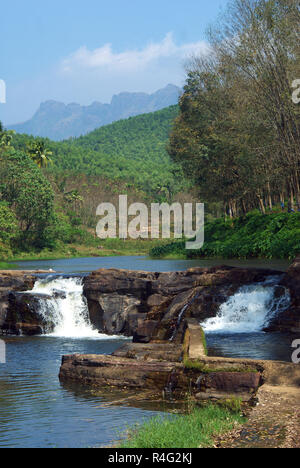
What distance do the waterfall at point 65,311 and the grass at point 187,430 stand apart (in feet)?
43.7

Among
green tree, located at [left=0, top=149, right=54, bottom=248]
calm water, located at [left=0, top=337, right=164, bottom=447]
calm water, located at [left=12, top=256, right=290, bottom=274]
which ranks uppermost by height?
green tree, located at [left=0, top=149, right=54, bottom=248]

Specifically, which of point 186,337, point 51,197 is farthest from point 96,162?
point 186,337

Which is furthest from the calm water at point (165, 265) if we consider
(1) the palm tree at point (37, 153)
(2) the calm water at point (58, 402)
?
(1) the palm tree at point (37, 153)

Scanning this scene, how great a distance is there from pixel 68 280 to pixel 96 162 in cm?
14351

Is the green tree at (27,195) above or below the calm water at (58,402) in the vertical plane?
above

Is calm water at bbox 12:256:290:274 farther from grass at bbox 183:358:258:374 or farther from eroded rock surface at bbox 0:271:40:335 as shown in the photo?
grass at bbox 183:358:258:374

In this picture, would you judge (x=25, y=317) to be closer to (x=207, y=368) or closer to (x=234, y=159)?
(x=207, y=368)

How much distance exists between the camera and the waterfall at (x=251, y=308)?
21.0 meters

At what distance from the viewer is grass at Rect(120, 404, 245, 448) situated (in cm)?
836

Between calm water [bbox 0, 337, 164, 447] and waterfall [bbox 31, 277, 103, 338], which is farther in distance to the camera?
waterfall [bbox 31, 277, 103, 338]

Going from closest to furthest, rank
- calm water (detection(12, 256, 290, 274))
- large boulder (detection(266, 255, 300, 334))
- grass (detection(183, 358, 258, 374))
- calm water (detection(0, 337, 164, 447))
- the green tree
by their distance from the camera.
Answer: calm water (detection(0, 337, 164, 447)), grass (detection(183, 358, 258, 374)), large boulder (detection(266, 255, 300, 334)), calm water (detection(12, 256, 290, 274)), the green tree

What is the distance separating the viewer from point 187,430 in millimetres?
8891

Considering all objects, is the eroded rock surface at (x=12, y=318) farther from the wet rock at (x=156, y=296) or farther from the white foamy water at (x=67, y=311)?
the wet rock at (x=156, y=296)

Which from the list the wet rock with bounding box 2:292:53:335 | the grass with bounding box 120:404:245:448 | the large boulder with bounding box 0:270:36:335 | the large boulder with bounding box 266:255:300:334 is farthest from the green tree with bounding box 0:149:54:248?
the grass with bounding box 120:404:245:448
